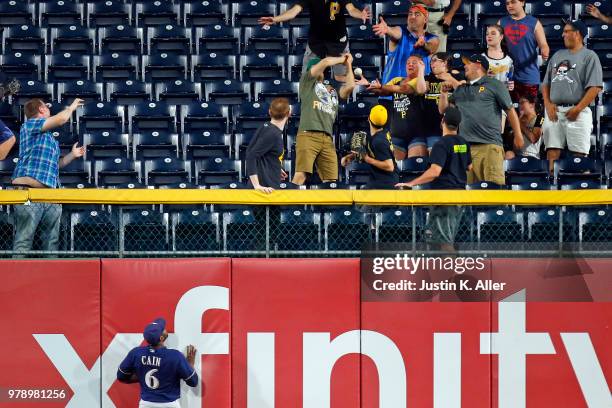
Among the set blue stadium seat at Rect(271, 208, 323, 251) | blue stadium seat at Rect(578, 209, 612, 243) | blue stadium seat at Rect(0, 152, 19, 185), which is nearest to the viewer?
blue stadium seat at Rect(578, 209, 612, 243)

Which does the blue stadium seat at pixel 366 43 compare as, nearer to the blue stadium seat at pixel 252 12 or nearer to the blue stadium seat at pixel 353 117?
the blue stadium seat at pixel 252 12

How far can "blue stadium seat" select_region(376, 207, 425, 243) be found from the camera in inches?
473

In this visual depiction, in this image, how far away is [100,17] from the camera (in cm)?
1798

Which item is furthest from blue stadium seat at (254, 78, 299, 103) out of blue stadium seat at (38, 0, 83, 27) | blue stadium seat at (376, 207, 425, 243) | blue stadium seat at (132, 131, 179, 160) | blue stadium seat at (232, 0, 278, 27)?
blue stadium seat at (376, 207, 425, 243)

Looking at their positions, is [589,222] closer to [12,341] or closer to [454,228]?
[454,228]

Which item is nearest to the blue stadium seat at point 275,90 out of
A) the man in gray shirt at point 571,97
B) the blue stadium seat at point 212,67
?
the blue stadium seat at point 212,67

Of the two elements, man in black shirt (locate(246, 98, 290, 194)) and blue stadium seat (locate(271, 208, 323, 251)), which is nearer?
blue stadium seat (locate(271, 208, 323, 251))

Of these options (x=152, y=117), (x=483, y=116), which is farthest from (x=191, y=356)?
(x=152, y=117)

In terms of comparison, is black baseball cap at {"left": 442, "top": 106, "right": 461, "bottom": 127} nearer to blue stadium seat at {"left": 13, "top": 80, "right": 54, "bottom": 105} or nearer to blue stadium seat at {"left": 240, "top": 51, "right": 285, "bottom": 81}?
blue stadium seat at {"left": 240, "top": 51, "right": 285, "bottom": 81}

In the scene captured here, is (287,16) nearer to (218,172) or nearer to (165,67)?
(165,67)

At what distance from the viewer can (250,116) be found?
16.1 metres

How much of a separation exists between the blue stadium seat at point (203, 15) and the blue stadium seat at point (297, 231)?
6385 millimetres

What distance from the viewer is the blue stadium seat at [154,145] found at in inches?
619

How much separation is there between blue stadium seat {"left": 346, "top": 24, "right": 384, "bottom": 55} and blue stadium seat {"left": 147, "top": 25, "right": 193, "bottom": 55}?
231cm
